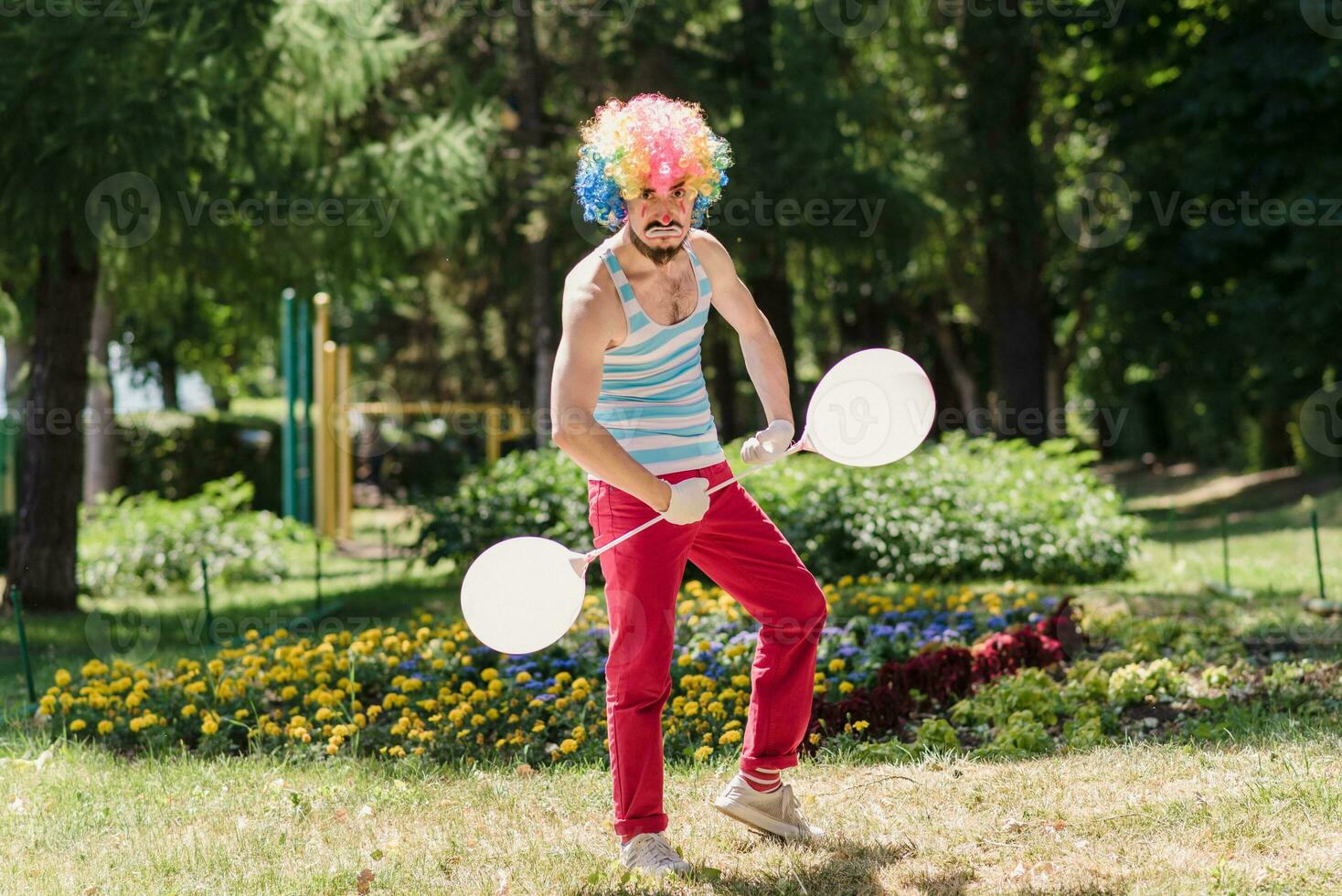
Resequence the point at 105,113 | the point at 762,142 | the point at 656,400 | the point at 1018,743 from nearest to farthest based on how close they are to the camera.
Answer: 1. the point at 656,400
2. the point at 1018,743
3. the point at 105,113
4. the point at 762,142

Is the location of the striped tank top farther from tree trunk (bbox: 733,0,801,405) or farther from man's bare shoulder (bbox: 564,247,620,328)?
tree trunk (bbox: 733,0,801,405)

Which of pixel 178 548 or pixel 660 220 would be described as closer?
pixel 660 220

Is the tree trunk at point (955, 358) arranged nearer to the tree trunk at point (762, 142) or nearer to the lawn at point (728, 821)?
the tree trunk at point (762, 142)

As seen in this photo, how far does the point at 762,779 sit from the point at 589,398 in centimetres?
122

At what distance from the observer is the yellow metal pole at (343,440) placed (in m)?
14.7

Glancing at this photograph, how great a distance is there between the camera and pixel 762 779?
3615mm

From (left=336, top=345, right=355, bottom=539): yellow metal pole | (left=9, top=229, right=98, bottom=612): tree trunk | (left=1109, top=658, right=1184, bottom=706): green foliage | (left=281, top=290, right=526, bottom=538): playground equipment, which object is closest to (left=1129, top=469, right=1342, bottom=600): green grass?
(left=1109, top=658, right=1184, bottom=706): green foliage

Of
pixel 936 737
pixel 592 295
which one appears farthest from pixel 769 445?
pixel 936 737

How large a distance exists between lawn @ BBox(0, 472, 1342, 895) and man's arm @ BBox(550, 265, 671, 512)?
3.44ft

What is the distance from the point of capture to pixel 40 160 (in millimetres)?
7652

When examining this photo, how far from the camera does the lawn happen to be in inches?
131

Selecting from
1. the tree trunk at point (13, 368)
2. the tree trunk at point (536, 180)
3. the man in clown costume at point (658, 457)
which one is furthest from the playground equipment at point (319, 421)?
the man in clown costume at point (658, 457)

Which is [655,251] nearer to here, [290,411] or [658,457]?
[658,457]

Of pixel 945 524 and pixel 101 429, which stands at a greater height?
pixel 101 429
